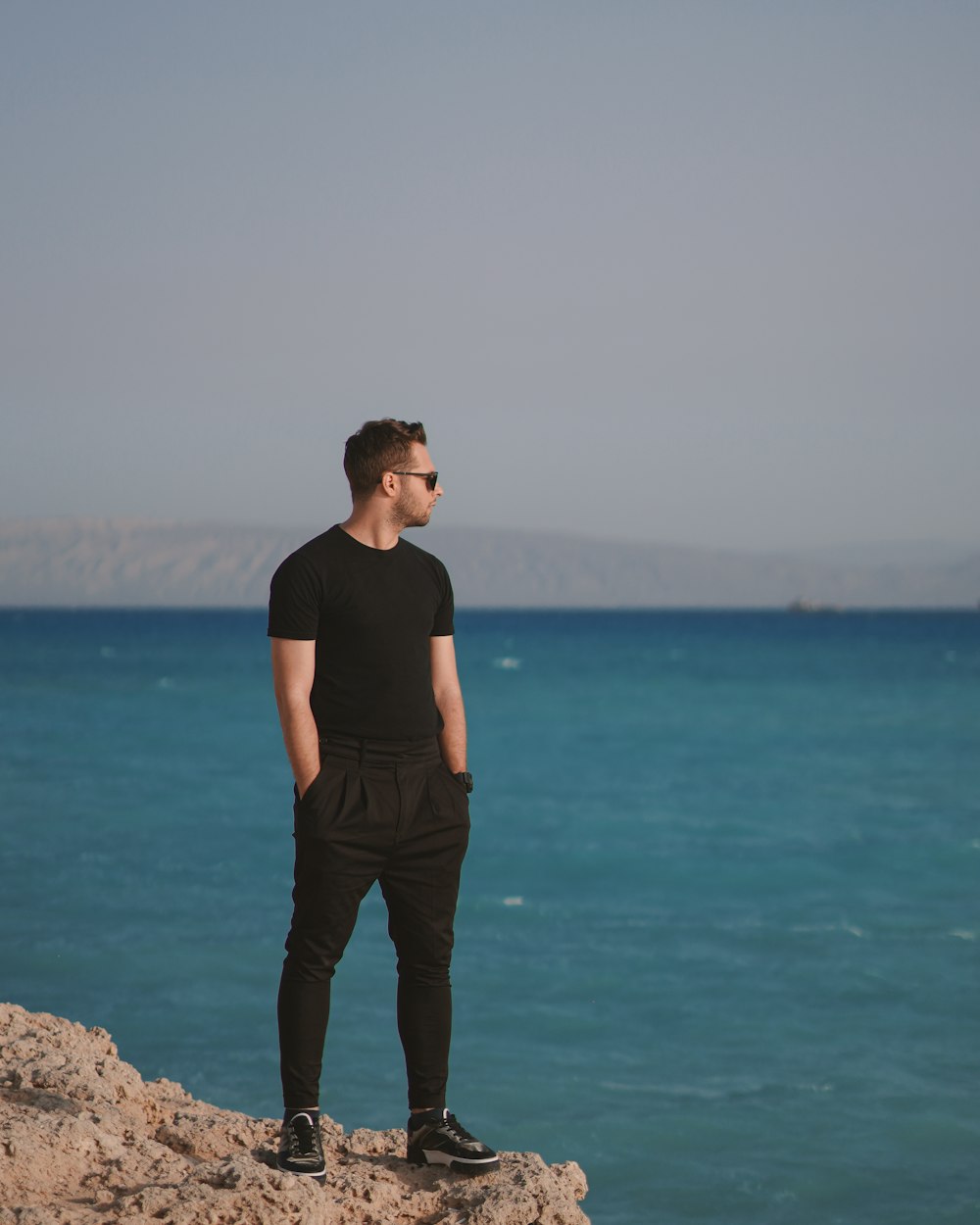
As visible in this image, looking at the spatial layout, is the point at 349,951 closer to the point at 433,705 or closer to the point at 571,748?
the point at 433,705

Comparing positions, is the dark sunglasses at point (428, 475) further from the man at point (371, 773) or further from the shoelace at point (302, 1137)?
the shoelace at point (302, 1137)

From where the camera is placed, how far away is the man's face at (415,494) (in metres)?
3.89

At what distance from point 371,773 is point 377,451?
0.94 m

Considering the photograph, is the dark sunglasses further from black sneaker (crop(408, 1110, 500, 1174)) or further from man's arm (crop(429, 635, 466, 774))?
black sneaker (crop(408, 1110, 500, 1174))

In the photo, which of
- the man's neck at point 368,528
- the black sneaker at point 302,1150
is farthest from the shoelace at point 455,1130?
the man's neck at point 368,528

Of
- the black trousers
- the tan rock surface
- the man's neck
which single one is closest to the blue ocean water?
the tan rock surface

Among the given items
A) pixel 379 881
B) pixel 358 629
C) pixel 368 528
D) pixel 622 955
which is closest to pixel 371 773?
pixel 379 881

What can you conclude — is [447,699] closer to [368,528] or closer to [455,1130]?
[368,528]

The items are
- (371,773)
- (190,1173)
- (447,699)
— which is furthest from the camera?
(447,699)

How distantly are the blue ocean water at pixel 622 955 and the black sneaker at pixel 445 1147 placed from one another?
335 cm

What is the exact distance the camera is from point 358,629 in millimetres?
3824

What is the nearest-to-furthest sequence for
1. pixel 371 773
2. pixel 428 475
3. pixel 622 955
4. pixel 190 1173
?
pixel 190 1173 < pixel 371 773 < pixel 428 475 < pixel 622 955

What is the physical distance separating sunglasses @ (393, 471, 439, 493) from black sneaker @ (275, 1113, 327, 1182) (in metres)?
1.86

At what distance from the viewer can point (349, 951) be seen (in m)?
12.0
